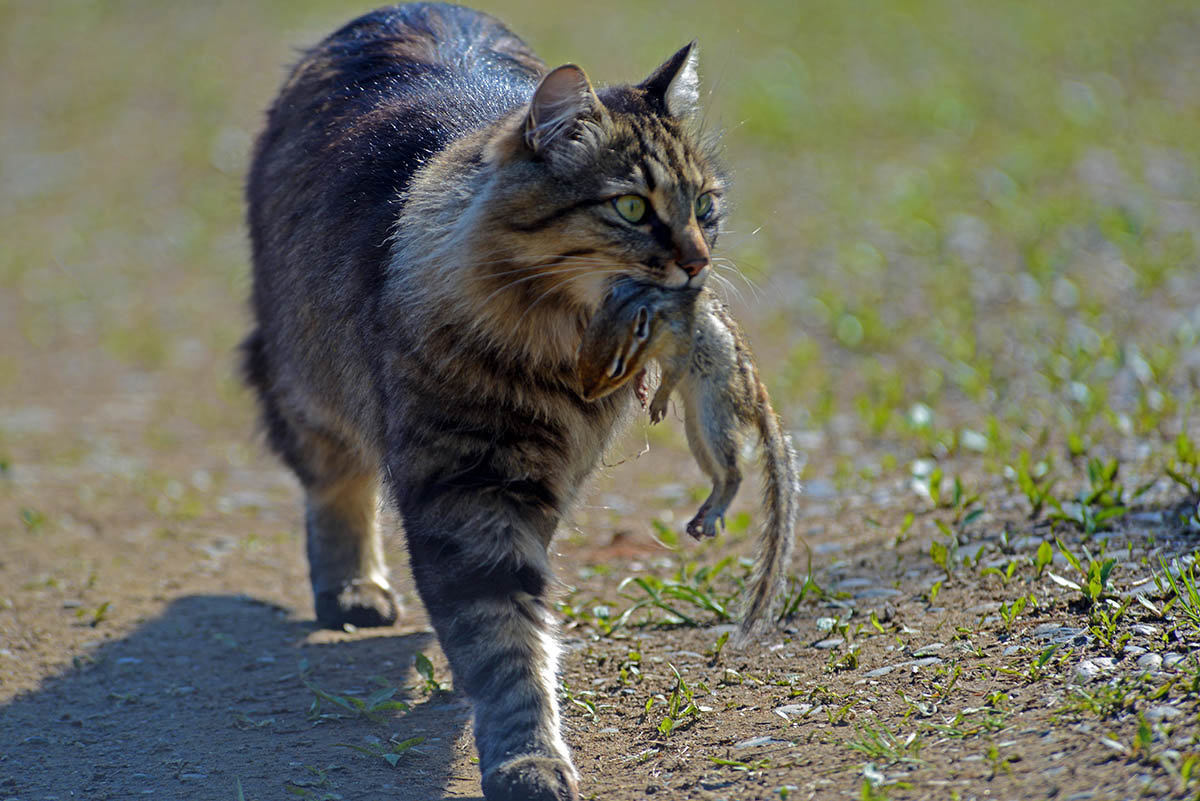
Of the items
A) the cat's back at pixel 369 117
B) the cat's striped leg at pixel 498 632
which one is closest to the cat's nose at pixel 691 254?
the cat's striped leg at pixel 498 632

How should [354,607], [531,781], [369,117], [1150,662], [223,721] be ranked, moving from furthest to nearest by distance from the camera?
[354,607] < [369,117] < [223,721] < [1150,662] < [531,781]

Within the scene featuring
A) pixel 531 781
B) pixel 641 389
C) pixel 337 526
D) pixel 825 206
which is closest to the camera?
pixel 531 781

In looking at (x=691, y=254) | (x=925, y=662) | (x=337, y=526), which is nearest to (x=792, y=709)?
(x=925, y=662)

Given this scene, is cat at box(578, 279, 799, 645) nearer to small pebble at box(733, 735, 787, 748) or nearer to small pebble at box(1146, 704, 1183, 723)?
small pebble at box(733, 735, 787, 748)

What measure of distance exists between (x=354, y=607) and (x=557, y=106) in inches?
82.4

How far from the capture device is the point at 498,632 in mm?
3152

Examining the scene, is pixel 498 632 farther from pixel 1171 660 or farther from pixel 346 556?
pixel 1171 660

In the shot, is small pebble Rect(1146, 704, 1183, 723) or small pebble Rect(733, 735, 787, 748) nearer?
small pebble Rect(1146, 704, 1183, 723)

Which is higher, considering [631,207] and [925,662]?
[631,207]

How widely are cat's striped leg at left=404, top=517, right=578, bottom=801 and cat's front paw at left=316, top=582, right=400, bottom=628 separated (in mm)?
1189

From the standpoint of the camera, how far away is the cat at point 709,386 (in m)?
2.97

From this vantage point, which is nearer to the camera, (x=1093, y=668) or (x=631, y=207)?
(x=1093, y=668)

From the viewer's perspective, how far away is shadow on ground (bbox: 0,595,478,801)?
3.25 meters

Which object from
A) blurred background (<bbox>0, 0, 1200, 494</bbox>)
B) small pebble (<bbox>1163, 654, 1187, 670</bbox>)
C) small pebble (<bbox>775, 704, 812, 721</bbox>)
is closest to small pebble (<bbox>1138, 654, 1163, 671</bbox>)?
small pebble (<bbox>1163, 654, 1187, 670</bbox>)
